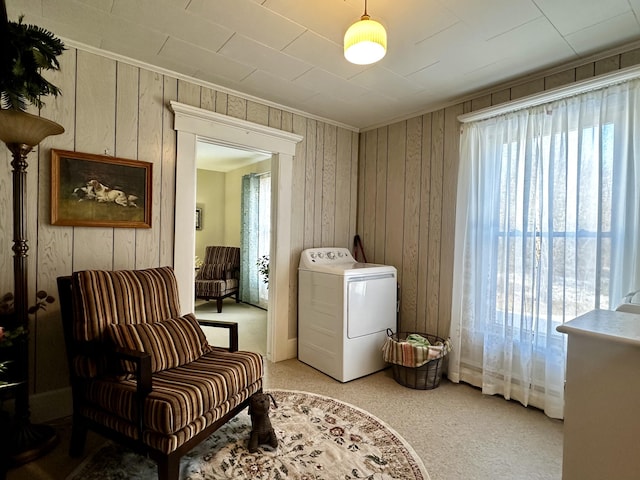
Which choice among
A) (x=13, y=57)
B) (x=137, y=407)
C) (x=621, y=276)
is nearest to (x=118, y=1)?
(x=13, y=57)

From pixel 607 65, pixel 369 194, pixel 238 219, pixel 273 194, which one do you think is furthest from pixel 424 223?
pixel 238 219

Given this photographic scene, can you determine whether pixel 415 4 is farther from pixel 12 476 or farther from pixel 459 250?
pixel 12 476

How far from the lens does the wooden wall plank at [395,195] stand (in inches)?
132

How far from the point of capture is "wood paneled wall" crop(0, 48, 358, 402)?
2072mm

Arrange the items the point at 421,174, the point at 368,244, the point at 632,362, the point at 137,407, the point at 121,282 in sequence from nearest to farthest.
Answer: the point at 632,362 → the point at 137,407 → the point at 121,282 → the point at 421,174 → the point at 368,244

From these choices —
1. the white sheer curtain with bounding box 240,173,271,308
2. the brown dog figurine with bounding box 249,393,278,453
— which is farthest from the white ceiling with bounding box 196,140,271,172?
the brown dog figurine with bounding box 249,393,278,453

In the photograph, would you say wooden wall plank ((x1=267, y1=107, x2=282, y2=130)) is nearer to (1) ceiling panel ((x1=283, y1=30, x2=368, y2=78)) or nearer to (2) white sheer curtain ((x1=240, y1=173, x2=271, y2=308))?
(1) ceiling panel ((x1=283, y1=30, x2=368, y2=78))

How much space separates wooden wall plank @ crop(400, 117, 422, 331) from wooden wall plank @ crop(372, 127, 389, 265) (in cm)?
26

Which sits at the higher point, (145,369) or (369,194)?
(369,194)

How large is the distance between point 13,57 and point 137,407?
71.3 inches

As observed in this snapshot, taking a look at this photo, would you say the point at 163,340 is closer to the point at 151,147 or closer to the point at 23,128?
the point at 23,128

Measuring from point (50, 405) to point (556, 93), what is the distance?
13.1 ft

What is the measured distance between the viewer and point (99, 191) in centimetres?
226

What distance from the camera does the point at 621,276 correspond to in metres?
2.02
